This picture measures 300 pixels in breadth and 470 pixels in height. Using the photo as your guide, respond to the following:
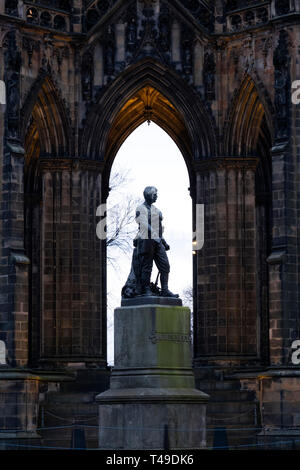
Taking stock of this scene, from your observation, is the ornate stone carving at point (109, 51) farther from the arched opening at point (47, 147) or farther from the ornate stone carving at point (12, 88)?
the ornate stone carving at point (12, 88)

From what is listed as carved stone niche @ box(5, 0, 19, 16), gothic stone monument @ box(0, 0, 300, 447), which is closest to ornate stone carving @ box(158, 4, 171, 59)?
gothic stone monument @ box(0, 0, 300, 447)

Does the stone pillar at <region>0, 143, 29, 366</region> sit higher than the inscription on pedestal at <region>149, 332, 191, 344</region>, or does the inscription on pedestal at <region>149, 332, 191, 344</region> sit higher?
the stone pillar at <region>0, 143, 29, 366</region>

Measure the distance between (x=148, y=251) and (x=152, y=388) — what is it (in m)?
2.87

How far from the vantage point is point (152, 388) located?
2641 cm

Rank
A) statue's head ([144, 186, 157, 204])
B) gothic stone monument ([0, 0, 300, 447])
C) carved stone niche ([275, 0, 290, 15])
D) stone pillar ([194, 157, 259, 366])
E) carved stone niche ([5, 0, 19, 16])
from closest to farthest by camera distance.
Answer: statue's head ([144, 186, 157, 204]) < carved stone niche ([5, 0, 19, 16]) < carved stone niche ([275, 0, 290, 15]) < gothic stone monument ([0, 0, 300, 447]) < stone pillar ([194, 157, 259, 366])

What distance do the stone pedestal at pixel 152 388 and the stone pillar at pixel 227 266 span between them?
1290 centimetres

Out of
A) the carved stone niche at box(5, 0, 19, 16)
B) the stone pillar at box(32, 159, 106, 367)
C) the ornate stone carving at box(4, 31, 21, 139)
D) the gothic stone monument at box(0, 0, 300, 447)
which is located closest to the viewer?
the ornate stone carving at box(4, 31, 21, 139)

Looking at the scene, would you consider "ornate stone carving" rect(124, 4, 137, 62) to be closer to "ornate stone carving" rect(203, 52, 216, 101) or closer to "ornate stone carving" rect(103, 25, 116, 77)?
"ornate stone carving" rect(103, 25, 116, 77)

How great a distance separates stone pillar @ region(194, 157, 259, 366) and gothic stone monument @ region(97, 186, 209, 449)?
12.8 metres

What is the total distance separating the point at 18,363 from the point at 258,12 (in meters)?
12.2

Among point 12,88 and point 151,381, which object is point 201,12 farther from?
point 151,381

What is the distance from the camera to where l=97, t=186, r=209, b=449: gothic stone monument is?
26375 mm

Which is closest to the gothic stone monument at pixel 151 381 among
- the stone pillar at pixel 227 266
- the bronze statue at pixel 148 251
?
the bronze statue at pixel 148 251

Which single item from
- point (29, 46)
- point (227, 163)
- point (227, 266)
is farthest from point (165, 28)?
point (227, 266)
